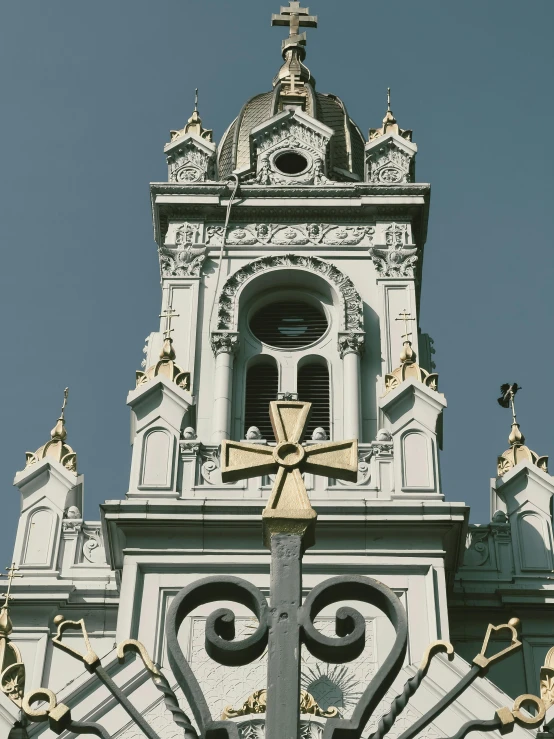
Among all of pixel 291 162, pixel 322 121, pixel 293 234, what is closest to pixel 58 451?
pixel 293 234

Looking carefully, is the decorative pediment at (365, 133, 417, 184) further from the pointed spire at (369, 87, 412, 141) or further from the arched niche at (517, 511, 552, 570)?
the arched niche at (517, 511, 552, 570)

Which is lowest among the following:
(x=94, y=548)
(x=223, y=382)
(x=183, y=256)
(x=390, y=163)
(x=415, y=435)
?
(x=94, y=548)

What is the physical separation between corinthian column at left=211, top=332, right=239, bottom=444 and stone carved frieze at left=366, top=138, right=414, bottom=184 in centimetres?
551

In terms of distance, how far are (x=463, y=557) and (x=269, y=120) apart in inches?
481

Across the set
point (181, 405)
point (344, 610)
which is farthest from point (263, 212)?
point (344, 610)

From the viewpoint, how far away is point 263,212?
25953 mm

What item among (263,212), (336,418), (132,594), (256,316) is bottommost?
(132,594)

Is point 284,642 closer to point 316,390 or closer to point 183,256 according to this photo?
point 316,390

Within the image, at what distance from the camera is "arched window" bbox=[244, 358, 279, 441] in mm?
22750

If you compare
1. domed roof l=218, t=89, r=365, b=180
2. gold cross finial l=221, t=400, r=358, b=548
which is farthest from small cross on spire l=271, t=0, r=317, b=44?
gold cross finial l=221, t=400, r=358, b=548

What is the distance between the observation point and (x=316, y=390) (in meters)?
23.2

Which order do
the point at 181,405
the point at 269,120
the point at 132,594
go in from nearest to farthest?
the point at 132,594
the point at 181,405
the point at 269,120

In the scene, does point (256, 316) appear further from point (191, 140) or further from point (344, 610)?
point (344, 610)

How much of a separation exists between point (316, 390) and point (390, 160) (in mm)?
6488
